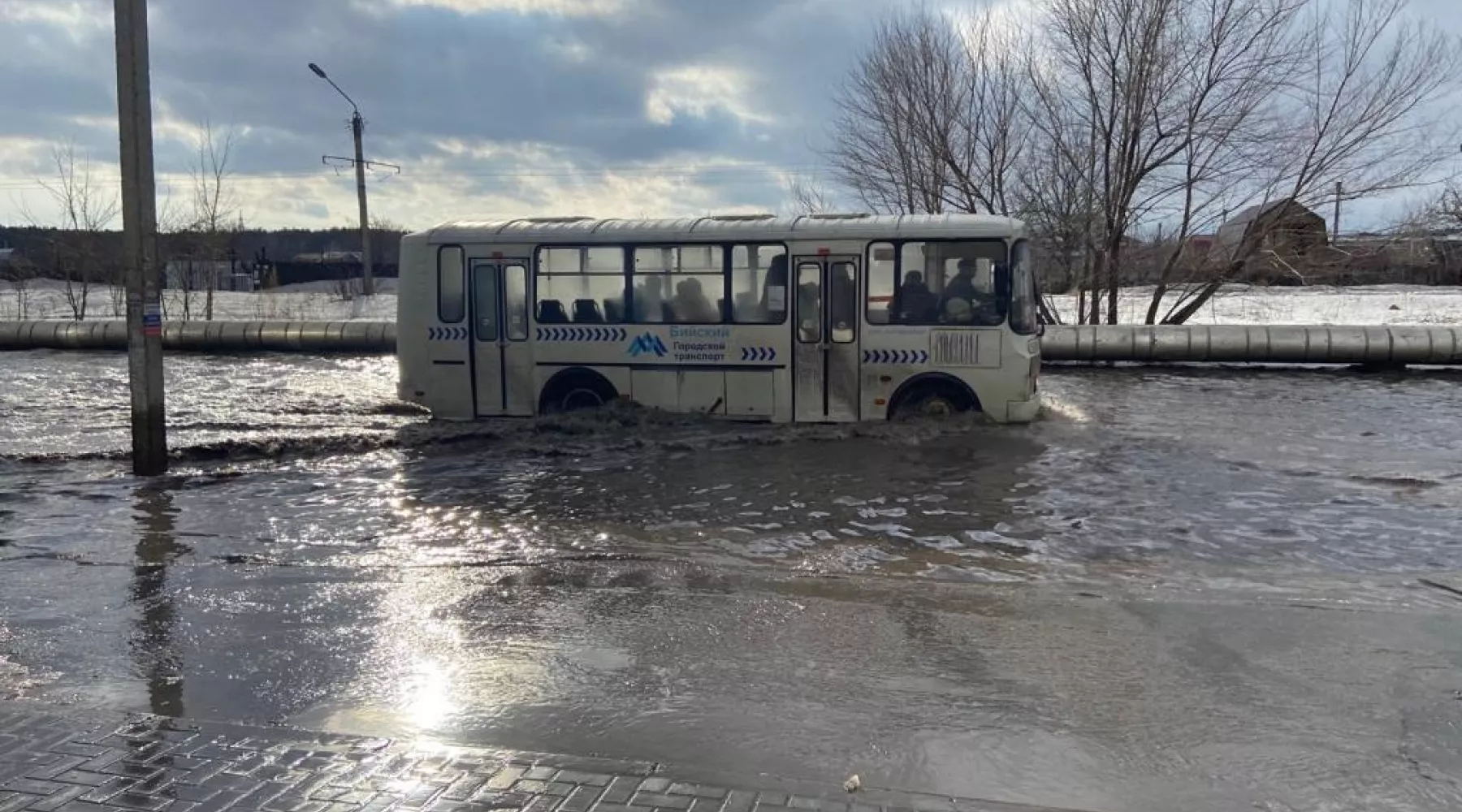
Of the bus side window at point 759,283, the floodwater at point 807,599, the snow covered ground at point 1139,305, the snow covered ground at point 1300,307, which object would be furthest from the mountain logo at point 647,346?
the snow covered ground at point 1139,305

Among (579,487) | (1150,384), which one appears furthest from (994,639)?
(1150,384)

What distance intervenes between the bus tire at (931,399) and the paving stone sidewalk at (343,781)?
9777 millimetres

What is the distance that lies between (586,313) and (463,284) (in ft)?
5.75

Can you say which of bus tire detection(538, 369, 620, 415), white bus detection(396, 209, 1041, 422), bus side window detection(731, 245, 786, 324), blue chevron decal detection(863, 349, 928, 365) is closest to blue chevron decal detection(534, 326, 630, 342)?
white bus detection(396, 209, 1041, 422)

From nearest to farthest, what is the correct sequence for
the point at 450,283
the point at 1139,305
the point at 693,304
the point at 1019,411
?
1. the point at 1019,411
2. the point at 693,304
3. the point at 450,283
4. the point at 1139,305

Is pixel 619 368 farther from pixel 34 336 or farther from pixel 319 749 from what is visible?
pixel 34 336

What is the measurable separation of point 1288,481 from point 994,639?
6.32 m

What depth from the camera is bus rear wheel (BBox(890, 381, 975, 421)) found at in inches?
520

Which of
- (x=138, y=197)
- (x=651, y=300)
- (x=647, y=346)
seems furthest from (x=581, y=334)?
(x=138, y=197)

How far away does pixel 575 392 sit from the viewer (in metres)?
14.1

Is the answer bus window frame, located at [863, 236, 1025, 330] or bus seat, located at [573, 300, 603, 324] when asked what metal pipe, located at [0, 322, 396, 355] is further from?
bus window frame, located at [863, 236, 1025, 330]

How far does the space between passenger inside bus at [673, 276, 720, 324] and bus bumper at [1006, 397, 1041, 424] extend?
397 centimetres

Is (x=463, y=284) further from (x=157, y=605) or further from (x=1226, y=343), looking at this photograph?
(x=1226, y=343)

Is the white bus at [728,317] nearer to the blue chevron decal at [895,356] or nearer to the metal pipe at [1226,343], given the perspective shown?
the blue chevron decal at [895,356]
